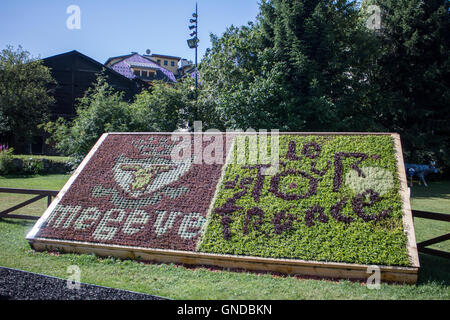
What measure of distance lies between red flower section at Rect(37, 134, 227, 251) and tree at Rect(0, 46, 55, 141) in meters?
20.1

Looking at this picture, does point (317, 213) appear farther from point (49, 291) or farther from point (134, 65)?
point (134, 65)

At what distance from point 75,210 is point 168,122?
10373 mm

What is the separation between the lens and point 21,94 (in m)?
23.7

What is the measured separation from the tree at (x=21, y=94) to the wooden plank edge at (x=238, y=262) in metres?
21.5

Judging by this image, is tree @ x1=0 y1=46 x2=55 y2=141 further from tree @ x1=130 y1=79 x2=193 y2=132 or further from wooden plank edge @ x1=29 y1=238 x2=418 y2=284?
wooden plank edge @ x1=29 y1=238 x2=418 y2=284

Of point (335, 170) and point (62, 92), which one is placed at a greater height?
point (62, 92)

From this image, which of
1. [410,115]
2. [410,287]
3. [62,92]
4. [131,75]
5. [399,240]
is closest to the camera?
[410,287]

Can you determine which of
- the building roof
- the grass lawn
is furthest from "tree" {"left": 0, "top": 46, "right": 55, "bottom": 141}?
the grass lawn

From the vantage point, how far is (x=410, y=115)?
794 inches

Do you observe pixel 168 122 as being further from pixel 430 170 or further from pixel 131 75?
pixel 131 75

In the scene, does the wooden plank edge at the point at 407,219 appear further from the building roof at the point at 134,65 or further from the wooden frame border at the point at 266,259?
the building roof at the point at 134,65

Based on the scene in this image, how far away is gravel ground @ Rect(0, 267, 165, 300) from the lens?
4.10 m
